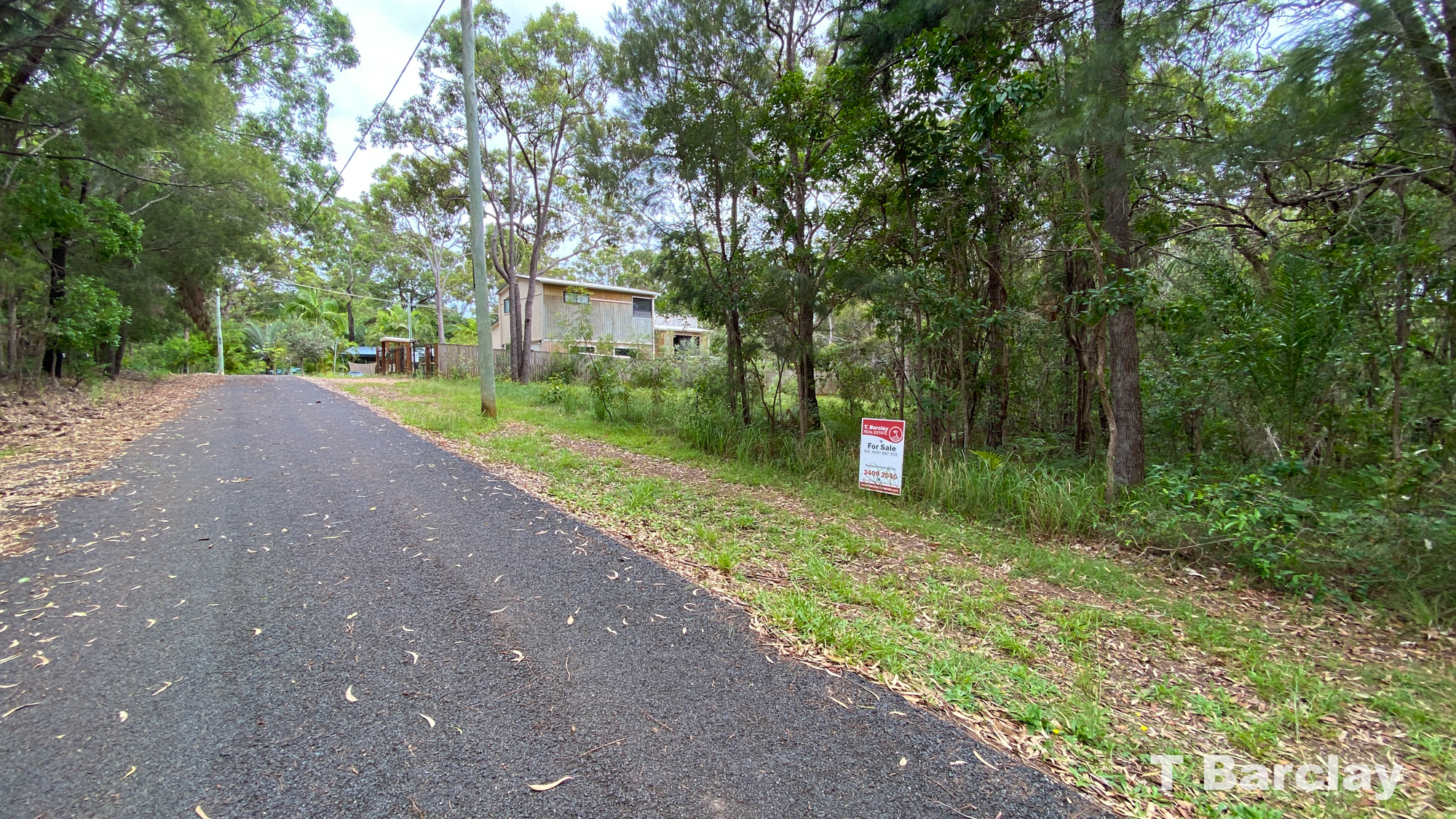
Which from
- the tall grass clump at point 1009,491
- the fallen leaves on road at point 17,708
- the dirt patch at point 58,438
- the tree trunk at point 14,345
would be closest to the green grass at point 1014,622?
the tall grass clump at point 1009,491

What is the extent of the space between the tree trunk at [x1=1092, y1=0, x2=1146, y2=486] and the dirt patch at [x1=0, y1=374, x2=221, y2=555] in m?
8.55

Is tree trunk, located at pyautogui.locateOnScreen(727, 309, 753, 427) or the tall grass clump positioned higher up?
tree trunk, located at pyautogui.locateOnScreen(727, 309, 753, 427)

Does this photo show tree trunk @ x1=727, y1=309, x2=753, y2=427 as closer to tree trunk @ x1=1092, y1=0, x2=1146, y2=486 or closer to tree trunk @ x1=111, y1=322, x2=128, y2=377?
tree trunk @ x1=1092, y1=0, x2=1146, y2=486

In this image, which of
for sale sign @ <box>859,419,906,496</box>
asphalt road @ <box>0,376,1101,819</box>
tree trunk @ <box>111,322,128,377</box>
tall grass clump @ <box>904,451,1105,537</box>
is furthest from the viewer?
tree trunk @ <box>111,322,128,377</box>

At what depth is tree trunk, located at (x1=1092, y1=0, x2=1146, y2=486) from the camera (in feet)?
16.0

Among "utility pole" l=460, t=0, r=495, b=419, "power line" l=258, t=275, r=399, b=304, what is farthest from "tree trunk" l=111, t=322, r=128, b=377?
"power line" l=258, t=275, r=399, b=304

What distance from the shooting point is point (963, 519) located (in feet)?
17.9

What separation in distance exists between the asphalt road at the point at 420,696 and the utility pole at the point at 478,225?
6.38 meters

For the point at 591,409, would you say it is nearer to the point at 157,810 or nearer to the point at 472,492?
the point at 472,492

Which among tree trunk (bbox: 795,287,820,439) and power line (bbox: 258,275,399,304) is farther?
power line (bbox: 258,275,399,304)

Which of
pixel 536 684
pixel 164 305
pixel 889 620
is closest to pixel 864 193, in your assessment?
pixel 889 620

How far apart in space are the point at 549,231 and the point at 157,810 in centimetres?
2470

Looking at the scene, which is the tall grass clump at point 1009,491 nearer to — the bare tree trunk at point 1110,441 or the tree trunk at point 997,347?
the bare tree trunk at point 1110,441

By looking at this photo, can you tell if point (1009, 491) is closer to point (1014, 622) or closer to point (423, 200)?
point (1014, 622)
